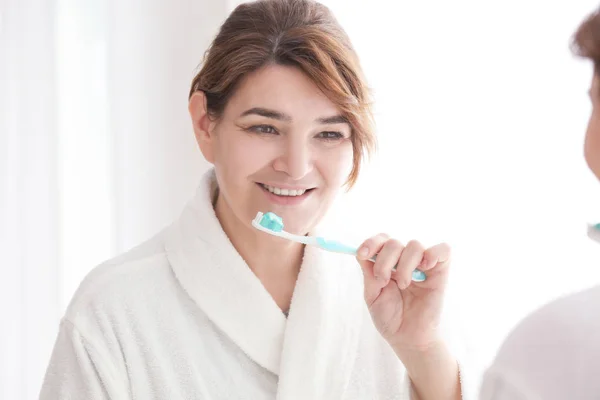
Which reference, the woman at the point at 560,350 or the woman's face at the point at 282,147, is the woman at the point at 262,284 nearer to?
the woman's face at the point at 282,147

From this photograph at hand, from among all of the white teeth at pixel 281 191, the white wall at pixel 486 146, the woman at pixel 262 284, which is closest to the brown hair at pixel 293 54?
the woman at pixel 262 284

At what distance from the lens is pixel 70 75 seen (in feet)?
6.19

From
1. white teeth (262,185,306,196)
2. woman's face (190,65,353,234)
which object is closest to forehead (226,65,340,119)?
woman's face (190,65,353,234)

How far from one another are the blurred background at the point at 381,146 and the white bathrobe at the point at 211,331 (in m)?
0.18

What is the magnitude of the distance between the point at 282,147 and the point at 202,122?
164 mm

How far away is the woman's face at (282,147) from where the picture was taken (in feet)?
3.96

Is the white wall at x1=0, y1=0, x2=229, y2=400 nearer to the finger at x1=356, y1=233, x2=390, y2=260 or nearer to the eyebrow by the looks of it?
the eyebrow

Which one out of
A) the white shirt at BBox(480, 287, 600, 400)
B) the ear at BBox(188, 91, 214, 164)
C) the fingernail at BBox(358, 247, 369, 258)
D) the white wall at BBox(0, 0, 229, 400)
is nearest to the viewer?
the white shirt at BBox(480, 287, 600, 400)

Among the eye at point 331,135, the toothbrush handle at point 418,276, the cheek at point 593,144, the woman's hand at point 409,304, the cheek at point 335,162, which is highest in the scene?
the cheek at point 593,144

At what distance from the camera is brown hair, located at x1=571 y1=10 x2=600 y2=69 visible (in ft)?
1.82

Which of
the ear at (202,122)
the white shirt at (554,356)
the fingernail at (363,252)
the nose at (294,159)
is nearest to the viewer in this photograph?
the white shirt at (554,356)

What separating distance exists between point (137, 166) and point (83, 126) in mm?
160

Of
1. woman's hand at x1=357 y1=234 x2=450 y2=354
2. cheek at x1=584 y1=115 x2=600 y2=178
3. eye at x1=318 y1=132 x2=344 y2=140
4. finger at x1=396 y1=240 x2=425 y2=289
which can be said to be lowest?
woman's hand at x1=357 y1=234 x2=450 y2=354

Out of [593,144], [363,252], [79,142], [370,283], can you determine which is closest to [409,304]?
[370,283]
